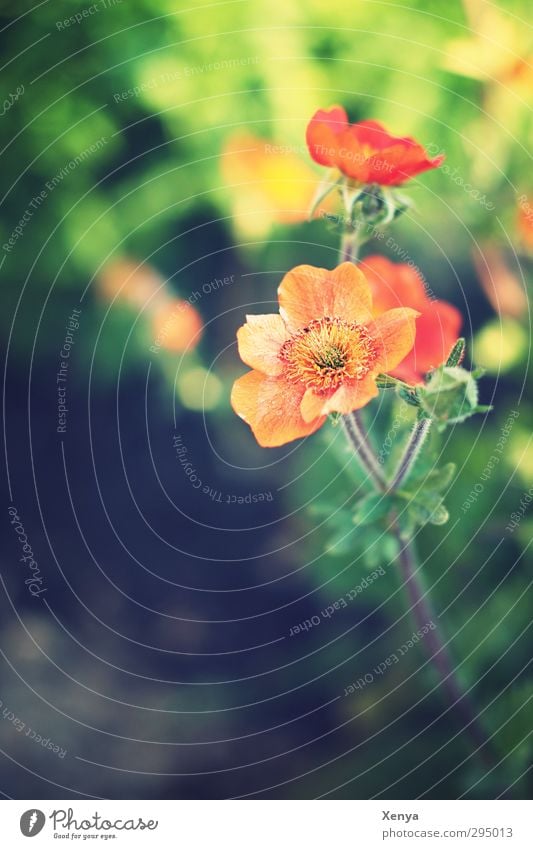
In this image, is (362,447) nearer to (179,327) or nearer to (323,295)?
(323,295)

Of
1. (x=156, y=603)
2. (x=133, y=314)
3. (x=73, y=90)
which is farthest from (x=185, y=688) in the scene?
(x=73, y=90)

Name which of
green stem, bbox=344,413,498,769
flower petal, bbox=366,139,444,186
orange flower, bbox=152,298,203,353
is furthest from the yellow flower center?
orange flower, bbox=152,298,203,353

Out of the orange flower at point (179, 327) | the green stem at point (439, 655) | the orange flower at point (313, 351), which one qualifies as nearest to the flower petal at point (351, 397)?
the orange flower at point (313, 351)

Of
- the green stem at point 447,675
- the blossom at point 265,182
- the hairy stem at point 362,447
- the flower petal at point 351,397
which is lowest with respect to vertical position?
the green stem at point 447,675

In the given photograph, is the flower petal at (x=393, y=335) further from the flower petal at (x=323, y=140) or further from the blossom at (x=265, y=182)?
the blossom at (x=265, y=182)

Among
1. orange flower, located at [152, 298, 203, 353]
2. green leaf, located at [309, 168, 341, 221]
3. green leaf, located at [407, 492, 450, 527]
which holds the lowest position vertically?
green leaf, located at [407, 492, 450, 527]

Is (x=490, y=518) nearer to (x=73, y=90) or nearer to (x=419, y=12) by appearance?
(x=419, y=12)

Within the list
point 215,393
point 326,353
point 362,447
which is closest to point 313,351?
point 326,353

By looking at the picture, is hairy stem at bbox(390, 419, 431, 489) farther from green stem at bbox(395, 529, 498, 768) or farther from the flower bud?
green stem at bbox(395, 529, 498, 768)
